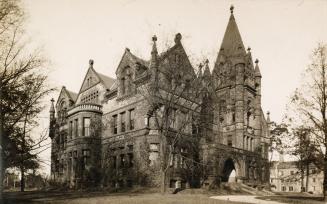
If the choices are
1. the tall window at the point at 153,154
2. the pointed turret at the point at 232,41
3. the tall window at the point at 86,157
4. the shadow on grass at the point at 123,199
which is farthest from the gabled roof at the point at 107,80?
the shadow on grass at the point at 123,199

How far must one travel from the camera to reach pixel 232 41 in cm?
4378

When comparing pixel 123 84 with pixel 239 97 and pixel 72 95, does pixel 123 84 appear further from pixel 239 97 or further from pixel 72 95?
pixel 239 97

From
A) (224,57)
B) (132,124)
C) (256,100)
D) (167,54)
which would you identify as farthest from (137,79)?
(256,100)

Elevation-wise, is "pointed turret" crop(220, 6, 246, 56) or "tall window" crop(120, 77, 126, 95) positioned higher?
"pointed turret" crop(220, 6, 246, 56)

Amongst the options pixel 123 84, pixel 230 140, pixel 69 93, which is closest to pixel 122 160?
pixel 123 84

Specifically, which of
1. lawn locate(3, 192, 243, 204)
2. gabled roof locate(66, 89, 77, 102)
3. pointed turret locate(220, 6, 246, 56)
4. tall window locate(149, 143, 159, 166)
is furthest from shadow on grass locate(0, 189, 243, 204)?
pointed turret locate(220, 6, 246, 56)

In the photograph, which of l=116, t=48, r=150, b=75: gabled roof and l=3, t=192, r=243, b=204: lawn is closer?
l=3, t=192, r=243, b=204: lawn

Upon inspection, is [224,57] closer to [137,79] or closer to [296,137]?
[137,79]

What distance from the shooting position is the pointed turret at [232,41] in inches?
1647

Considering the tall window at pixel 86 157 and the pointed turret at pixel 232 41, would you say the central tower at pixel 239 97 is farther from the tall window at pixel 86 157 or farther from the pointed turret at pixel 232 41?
the tall window at pixel 86 157

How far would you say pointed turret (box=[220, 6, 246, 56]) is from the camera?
137 ft

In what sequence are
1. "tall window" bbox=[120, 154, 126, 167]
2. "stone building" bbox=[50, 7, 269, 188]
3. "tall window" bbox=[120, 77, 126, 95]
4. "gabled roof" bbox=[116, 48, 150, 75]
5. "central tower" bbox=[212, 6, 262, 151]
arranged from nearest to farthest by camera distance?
"stone building" bbox=[50, 7, 269, 188] → "tall window" bbox=[120, 154, 126, 167] → "gabled roof" bbox=[116, 48, 150, 75] → "tall window" bbox=[120, 77, 126, 95] → "central tower" bbox=[212, 6, 262, 151]

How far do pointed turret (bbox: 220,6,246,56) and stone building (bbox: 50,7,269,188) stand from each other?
0.13 metres

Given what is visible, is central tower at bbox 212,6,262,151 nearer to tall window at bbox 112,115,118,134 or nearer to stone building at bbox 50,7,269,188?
stone building at bbox 50,7,269,188
